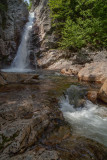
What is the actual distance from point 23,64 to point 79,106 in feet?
43.0

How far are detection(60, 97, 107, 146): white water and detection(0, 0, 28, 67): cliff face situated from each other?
12.0 m

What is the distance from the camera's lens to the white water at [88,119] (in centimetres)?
280

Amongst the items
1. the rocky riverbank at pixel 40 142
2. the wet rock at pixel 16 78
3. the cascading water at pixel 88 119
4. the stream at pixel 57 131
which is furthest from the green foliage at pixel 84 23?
the rocky riverbank at pixel 40 142

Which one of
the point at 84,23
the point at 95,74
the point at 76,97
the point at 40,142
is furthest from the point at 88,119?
the point at 84,23

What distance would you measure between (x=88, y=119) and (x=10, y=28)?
16806 millimetres

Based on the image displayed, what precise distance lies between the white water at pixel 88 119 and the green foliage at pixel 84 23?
30.9ft

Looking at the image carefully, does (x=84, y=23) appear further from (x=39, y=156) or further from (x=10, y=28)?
(x=39, y=156)

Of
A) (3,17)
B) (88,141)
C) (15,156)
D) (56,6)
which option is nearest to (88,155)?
(88,141)

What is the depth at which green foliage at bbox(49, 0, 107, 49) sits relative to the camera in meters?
12.0

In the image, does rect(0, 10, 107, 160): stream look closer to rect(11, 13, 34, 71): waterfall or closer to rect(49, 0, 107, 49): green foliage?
rect(49, 0, 107, 49): green foliage

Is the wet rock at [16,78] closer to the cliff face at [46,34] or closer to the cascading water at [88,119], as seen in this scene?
the cascading water at [88,119]

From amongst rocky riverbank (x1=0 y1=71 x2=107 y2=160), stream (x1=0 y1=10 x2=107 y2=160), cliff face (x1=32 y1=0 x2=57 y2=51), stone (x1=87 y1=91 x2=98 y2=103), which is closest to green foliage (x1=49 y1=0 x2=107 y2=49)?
cliff face (x1=32 y1=0 x2=57 y2=51)

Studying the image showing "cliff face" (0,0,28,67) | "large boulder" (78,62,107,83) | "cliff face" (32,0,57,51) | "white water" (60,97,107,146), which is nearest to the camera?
"white water" (60,97,107,146)

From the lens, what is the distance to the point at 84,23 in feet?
41.8
